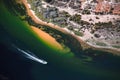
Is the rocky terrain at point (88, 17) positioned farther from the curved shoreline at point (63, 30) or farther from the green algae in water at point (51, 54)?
the green algae in water at point (51, 54)

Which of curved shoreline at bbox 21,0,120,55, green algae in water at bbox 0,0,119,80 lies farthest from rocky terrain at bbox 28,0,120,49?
green algae in water at bbox 0,0,119,80

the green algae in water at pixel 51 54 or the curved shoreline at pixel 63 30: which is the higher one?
the curved shoreline at pixel 63 30

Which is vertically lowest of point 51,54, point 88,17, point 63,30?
point 51,54

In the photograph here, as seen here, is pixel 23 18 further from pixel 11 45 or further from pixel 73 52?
pixel 73 52

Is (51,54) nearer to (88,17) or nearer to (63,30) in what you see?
(63,30)

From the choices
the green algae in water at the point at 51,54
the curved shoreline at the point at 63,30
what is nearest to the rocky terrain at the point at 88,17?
the curved shoreline at the point at 63,30

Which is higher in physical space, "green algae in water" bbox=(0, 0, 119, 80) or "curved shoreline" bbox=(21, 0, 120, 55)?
"curved shoreline" bbox=(21, 0, 120, 55)

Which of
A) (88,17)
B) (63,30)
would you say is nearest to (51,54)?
(63,30)

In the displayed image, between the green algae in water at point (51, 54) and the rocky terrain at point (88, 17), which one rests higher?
the rocky terrain at point (88, 17)

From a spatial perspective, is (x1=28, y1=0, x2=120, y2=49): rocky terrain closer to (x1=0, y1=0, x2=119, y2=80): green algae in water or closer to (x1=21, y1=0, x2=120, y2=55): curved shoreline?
(x1=21, y1=0, x2=120, y2=55): curved shoreline
